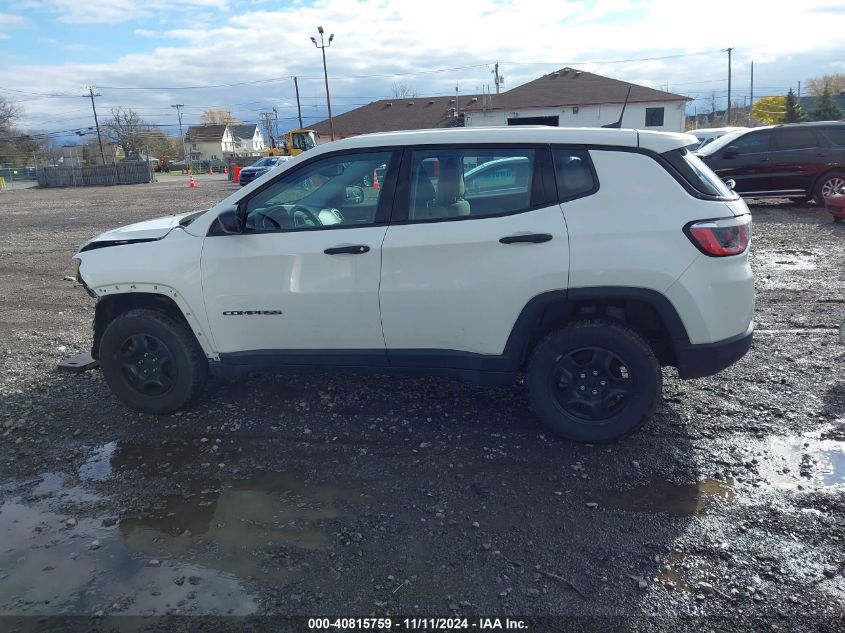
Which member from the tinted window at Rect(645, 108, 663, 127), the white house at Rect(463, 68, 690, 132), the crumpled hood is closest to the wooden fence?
the white house at Rect(463, 68, 690, 132)

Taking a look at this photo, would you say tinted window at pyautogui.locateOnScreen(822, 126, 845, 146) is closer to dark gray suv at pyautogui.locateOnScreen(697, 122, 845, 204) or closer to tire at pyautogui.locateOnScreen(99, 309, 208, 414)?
dark gray suv at pyautogui.locateOnScreen(697, 122, 845, 204)

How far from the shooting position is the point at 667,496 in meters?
3.66

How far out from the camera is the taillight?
12.5 feet

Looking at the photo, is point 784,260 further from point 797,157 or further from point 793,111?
point 793,111

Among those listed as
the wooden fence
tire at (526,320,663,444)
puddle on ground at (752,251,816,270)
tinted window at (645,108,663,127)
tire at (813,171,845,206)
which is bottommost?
puddle on ground at (752,251,816,270)

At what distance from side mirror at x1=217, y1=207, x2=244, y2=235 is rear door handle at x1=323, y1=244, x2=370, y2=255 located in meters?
0.62

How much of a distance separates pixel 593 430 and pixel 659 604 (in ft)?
4.70

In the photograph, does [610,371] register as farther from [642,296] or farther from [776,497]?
[776,497]

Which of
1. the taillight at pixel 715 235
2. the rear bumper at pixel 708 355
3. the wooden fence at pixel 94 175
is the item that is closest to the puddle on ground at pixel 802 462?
the rear bumper at pixel 708 355

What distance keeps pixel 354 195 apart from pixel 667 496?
262 centimetres

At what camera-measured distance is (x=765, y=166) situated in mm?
13891

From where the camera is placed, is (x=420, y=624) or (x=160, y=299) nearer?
(x=420, y=624)

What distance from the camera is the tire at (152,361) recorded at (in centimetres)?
466

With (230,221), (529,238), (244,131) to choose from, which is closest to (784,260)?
(529,238)
